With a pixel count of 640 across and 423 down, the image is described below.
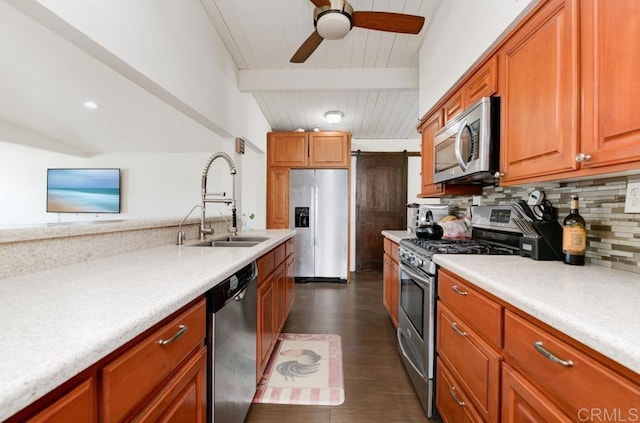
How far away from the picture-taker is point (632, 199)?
41.8 inches

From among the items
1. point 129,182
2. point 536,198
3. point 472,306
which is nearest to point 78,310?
point 472,306

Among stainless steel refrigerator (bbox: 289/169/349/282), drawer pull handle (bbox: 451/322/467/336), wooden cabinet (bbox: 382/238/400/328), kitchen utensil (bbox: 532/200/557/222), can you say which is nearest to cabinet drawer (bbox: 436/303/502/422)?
drawer pull handle (bbox: 451/322/467/336)

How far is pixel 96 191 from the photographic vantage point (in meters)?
4.62

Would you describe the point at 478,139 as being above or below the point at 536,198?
above

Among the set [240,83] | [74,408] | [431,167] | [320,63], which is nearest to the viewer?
[74,408]

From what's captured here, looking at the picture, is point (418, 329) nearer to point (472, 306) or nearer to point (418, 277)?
point (418, 277)

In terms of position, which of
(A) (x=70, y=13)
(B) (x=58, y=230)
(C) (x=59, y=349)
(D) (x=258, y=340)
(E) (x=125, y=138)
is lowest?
(D) (x=258, y=340)

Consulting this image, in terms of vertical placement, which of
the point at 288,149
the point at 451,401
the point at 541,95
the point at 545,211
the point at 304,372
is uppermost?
the point at 288,149

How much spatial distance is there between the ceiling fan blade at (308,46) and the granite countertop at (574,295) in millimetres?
1692

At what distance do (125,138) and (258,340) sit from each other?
4047 millimetres

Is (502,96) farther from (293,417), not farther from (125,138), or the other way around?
(125,138)

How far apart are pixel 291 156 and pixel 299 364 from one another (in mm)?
3023

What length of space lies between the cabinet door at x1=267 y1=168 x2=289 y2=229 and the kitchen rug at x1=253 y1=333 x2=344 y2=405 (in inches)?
84.7

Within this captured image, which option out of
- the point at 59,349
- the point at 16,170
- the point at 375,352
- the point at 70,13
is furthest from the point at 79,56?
the point at 16,170
